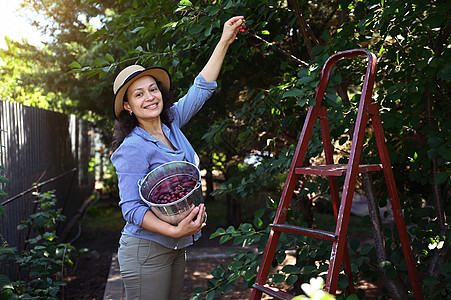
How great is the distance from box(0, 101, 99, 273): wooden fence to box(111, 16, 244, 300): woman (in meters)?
1.08

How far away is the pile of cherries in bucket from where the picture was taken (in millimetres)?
2137

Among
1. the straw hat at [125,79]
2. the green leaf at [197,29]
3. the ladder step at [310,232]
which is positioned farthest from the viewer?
the green leaf at [197,29]

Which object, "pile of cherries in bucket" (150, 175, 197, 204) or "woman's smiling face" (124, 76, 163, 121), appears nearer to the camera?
"pile of cherries in bucket" (150, 175, 197, 204)

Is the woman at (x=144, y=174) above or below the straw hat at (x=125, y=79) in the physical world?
below

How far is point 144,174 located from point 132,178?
60 millimetres

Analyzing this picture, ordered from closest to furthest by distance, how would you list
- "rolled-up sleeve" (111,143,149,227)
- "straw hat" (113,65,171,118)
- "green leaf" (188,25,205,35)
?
"rolled-up sleeve" (111,143,149,227) → "straw hat" (113,65,171,118) → "green leaf" (188,25,205,35)

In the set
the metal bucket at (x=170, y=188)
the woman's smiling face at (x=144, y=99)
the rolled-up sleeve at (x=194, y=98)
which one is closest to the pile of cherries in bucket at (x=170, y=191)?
the metal bucket at (x=170, y=188)

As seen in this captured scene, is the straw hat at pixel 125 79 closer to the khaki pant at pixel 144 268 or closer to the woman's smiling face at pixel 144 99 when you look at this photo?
the woman's smiling face at pixel 144 99

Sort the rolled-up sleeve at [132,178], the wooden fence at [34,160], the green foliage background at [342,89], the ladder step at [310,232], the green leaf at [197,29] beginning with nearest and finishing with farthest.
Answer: the ladder step at [310,232] < the rolled-up sleeve at [132,178] < the green foliage background at [342,89] < the green leaf at [197,29] < the wooden fence at [34,160]

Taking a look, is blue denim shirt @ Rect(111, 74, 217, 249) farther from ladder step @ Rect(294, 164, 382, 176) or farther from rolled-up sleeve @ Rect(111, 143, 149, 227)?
ladder step @ Rect(294, 164, 382, 176)

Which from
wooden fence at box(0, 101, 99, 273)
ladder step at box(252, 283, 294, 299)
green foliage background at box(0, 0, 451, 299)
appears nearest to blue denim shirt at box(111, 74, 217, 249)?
ladder step at box(252, 283, 294, 299)

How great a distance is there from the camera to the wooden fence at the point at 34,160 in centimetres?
448

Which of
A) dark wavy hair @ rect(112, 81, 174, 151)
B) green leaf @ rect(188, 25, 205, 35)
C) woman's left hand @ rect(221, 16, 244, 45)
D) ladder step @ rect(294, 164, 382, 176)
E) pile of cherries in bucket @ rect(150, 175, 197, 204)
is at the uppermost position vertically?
green leaf @ rect(188, 25, 205, 35)

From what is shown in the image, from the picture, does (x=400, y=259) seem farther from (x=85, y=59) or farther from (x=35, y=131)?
(x=85, y=59)
